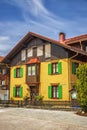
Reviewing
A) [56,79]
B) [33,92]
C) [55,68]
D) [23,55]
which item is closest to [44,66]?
[55,68]

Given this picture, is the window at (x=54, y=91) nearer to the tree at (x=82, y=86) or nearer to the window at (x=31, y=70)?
the window at (x=31, y=70)

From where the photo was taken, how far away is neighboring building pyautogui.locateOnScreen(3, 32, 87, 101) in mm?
31422

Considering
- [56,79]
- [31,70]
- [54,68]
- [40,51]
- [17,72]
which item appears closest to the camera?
[56,79]

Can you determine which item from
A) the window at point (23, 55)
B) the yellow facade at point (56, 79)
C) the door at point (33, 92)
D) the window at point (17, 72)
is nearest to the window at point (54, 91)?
the yellow facade at point (56, 79)

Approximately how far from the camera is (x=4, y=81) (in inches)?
1619

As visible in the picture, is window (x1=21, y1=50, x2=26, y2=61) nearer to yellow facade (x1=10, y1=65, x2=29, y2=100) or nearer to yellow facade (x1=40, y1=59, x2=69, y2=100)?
yellow facade (x1=10, y1=65, x2=29, y2=100)

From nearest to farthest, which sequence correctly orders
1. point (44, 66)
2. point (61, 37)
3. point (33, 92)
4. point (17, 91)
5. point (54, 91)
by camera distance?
1. point (54, 91)
2. point (44, 66)
3. point (33, 92)
4. point (17, 91)
5. point (61, 37)

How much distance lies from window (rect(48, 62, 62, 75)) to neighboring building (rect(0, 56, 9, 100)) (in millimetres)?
9327

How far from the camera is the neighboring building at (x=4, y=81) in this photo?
39656 mm

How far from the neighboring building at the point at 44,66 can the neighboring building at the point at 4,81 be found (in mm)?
1284

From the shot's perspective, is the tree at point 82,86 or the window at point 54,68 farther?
the window at point 54,68

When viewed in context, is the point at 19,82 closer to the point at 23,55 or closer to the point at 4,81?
the point at 23,55

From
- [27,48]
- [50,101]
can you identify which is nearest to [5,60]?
[27,48]

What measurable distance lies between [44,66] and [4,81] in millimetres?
9876
